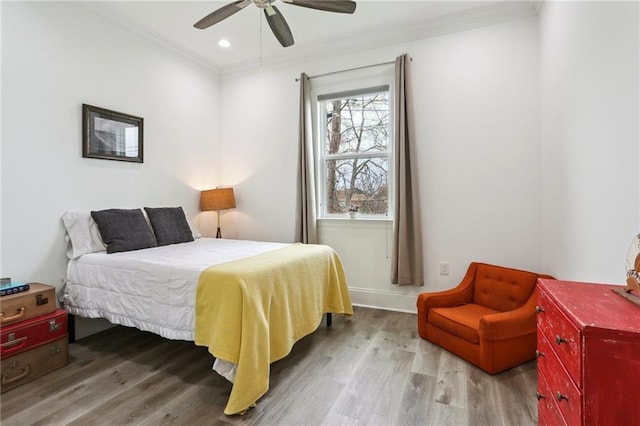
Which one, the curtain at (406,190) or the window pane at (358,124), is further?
the window pane at (358,124)

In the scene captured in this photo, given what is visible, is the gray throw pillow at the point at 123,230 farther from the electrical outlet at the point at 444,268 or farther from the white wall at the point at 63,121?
the electrical outlet at the point at 444,268

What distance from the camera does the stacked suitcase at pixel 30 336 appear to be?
6.39ft

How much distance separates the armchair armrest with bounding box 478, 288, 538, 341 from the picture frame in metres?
3.46

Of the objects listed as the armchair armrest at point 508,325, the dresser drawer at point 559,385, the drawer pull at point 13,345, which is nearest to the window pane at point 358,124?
the armchair armrest at point 508,325

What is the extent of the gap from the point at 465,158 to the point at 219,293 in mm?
2567

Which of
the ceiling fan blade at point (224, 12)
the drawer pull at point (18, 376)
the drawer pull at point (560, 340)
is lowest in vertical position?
the drawer pull at point (18, 376)

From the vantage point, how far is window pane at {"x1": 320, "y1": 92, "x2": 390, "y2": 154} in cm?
352

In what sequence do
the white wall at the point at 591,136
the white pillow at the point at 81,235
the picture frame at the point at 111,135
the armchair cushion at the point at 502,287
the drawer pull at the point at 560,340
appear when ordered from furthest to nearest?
the picture frame at the point at 111,135 < the white pillow at the point at 81,235 < the armchair cushion at the point at 502,287 < the white wall at the point at 591,136 < the drawer pull at the point at 560,340

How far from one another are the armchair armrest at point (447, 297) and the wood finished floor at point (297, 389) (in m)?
0.31

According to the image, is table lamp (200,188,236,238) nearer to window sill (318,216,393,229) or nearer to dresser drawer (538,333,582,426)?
window sill (318,216,393,229)

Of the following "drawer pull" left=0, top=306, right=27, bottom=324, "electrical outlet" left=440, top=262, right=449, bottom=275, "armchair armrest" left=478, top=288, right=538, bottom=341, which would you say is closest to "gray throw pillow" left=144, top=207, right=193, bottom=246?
"drawer pull" left=0, top=306, right=27, bottom=324

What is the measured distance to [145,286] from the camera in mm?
2146

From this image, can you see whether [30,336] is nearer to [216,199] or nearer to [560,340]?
[216,199]

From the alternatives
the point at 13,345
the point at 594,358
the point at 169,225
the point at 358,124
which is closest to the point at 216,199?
the point at 169,225
